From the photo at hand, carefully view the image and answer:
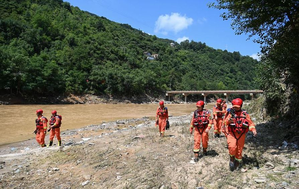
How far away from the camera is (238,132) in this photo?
509 centimetres

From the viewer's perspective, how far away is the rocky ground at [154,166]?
483cm

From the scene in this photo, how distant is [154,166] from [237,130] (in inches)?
101

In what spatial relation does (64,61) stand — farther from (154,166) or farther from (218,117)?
(154,166)

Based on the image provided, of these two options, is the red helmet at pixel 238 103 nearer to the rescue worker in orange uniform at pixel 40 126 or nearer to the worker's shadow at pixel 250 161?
the worker's shadow at pixel 250 161

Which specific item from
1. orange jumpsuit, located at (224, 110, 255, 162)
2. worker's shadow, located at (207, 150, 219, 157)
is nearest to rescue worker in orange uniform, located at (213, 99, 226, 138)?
worker's shadow, located at (207, 150, 219, 157)

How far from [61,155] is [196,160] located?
4.88 meters

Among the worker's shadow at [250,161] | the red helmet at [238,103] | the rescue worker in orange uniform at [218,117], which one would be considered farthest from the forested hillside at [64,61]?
the red helmet at [238,103]

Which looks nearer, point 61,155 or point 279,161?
point 279,161

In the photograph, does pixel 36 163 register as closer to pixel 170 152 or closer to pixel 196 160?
pixel 170 152

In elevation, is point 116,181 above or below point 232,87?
below

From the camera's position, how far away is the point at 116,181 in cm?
522

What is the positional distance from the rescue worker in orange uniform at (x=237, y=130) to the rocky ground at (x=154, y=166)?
330 millimetres

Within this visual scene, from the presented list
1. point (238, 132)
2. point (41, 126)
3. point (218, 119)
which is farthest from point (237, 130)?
point (41, 126)

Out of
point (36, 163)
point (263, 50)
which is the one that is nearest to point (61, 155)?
point (36, 163)
